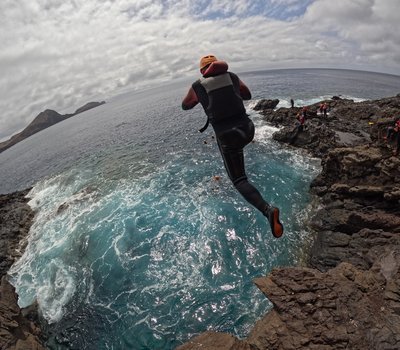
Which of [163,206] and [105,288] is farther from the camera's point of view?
[163,206]

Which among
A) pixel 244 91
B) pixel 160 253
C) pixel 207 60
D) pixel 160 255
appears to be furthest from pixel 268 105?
pixel 207 60

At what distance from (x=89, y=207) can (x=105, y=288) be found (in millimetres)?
10701

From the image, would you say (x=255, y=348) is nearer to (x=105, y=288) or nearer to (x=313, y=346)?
(x=313, y=346)

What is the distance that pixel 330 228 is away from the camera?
14.2 metres

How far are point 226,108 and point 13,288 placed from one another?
538 inches

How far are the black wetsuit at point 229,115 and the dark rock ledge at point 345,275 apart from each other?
4.15 meters

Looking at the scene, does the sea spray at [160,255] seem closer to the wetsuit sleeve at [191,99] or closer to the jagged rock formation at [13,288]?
the jagged rock formation at [13,288]

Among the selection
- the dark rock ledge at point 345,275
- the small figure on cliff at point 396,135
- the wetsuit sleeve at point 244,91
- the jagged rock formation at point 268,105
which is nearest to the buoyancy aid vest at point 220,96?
the wetsuit sleeve at point 244,91

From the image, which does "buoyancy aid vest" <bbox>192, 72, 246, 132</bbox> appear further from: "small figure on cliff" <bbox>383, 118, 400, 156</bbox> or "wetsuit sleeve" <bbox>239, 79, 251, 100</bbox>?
"small figure on cliff" <bbox>383, 118, 400, 156</bbox>

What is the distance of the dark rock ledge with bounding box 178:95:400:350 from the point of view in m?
6.48

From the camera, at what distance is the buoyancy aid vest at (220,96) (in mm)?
4816

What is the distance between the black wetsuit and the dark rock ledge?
415cm

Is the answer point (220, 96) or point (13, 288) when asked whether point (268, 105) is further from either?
point (220, 96)

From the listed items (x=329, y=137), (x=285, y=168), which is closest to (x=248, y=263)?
(x=285, y=168)
